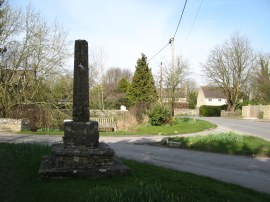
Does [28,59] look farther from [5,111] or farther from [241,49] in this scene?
[241,49]

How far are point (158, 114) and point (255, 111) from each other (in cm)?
2593

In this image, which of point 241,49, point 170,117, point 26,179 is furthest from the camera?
point 241,49

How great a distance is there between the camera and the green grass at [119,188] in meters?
5.70

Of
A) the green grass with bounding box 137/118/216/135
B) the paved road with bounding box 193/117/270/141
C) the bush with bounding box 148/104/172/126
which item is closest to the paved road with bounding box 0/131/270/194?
the green grass with bounding box 137/118/216/135

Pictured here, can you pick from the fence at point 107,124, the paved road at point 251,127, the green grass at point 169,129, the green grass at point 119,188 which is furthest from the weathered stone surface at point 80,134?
the fence at point 107,124

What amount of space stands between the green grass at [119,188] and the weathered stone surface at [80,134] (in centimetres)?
105

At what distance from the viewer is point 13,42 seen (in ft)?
87.6

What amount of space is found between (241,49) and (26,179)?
51409 millimetres

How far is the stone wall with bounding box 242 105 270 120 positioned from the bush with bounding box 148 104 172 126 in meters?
22.5

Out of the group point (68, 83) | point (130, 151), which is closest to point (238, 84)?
point (68, 83)

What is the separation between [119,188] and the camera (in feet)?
21.1

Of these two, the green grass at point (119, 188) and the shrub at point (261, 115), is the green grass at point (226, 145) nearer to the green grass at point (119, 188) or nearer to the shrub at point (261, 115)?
the green grass at point (119, 188)

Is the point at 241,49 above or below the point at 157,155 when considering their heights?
above

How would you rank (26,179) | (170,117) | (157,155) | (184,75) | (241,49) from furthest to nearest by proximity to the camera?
(241,49) → (184,75) → (170,117) → (157,155) → (26,179)
